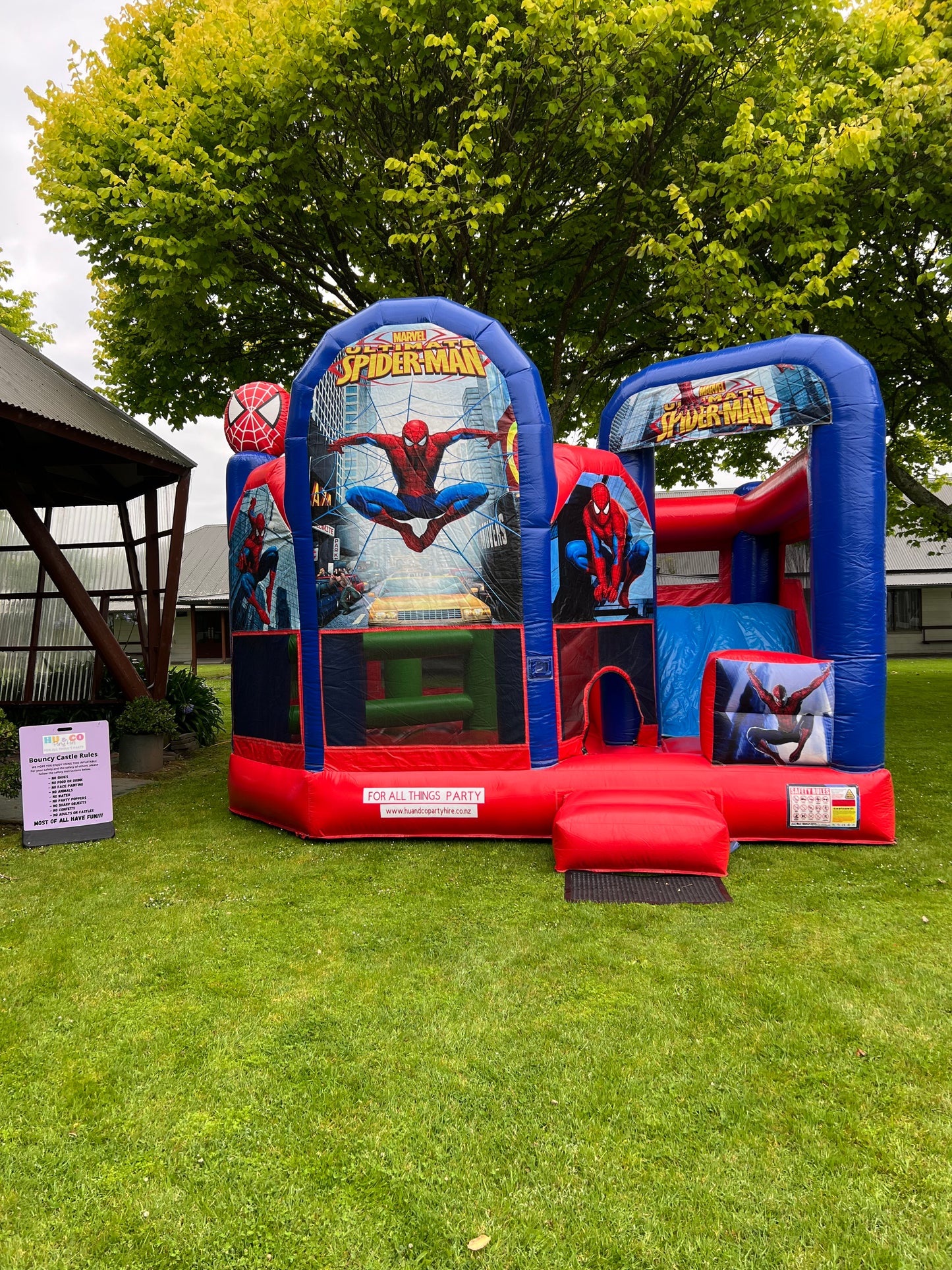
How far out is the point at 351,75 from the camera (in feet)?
23.9

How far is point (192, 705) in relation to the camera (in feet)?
36.0

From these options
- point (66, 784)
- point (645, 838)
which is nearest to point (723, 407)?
point (645, 838)

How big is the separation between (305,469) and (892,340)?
920cm

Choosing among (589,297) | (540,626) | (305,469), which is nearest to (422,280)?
(589,297)

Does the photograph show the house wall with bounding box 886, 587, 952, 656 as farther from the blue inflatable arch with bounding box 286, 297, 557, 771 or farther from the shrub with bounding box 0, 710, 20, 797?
the shrub with bounding box 0, 710, 20, 797

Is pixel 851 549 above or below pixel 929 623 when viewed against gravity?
above

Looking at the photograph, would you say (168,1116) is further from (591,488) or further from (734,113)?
(734,113)

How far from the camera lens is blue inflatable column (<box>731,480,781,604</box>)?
10.0 metres

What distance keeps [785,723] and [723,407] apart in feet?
8.95

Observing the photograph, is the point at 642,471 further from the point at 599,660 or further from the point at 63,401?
the point at 63,401

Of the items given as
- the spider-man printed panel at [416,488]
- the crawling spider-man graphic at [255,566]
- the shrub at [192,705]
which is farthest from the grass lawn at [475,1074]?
the shrub at [192,705]

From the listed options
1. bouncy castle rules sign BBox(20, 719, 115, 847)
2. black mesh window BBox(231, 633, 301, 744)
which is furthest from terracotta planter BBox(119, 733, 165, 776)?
black mesh window BBox(231, 633, 301, 744)

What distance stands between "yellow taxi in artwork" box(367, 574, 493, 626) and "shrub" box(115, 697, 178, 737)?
15.9 feet

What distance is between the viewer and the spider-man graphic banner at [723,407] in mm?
5891
